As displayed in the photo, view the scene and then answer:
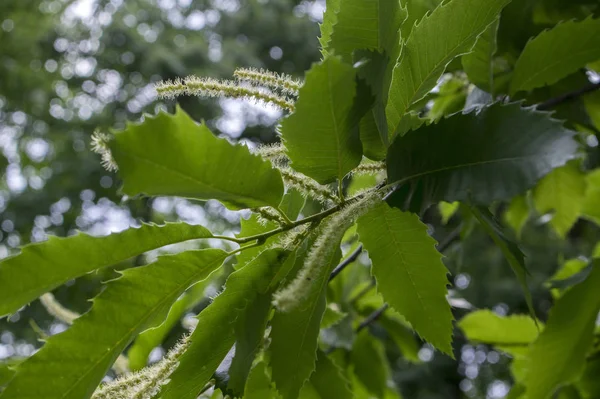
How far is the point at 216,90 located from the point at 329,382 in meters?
0.55

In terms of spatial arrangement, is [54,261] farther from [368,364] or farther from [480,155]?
[368,364]

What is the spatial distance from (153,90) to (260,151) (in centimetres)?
14

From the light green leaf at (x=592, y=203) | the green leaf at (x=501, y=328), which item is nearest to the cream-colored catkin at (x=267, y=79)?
the green leaf at (x=501, y=328)

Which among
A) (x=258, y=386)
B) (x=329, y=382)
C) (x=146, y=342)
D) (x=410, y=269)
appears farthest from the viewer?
(x=146, y=342)

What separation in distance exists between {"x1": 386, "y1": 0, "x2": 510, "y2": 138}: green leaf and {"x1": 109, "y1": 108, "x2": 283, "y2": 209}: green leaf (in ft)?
0.71

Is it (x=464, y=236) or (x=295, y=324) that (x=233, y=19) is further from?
(x=295, y=324)

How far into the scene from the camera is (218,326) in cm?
78

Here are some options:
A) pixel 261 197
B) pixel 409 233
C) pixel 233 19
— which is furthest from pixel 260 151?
pixel 233 19

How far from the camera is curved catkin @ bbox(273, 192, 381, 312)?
567mm

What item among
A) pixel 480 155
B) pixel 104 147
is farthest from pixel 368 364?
pixel 104 147

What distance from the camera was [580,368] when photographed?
1.09 meters

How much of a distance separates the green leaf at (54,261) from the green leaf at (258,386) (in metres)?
0.33

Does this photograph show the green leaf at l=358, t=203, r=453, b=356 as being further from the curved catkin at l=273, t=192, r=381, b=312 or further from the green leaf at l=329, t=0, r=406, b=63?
the green leaf at l=329, t=0, r=406, b=63

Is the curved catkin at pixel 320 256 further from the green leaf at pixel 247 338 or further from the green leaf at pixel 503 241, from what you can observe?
the green leaf at pixel 503 241
